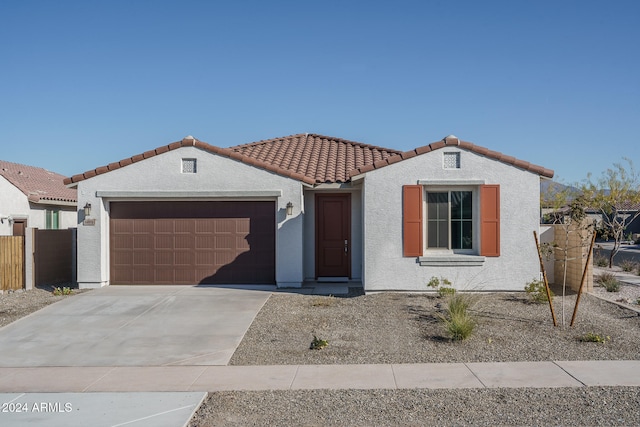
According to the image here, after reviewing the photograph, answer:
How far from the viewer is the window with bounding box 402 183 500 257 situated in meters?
12.6

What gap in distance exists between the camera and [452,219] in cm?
1293

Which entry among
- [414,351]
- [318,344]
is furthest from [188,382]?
[414,351]

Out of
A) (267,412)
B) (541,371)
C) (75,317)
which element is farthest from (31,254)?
(541,371)

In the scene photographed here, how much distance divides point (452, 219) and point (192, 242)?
21.9 ft

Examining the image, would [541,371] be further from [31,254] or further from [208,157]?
[31,254]

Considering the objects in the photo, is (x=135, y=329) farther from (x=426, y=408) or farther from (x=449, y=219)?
(x=449, y=219)

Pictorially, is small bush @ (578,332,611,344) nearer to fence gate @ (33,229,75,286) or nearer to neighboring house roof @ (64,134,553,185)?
neighboring house roof @ (64,134,553,185)

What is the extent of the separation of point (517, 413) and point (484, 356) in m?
2.15

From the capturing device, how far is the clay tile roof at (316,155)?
14805 millimetres

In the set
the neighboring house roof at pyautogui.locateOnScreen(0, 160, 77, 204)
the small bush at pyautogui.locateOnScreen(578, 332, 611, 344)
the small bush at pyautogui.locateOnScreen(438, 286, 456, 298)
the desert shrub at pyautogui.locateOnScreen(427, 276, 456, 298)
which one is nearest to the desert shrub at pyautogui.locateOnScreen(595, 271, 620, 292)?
the desert shrub at pyautogui.locateOnScreen(427, 276, 456, 298)

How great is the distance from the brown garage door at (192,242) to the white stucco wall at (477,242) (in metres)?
2.97

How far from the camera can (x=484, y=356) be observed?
311 inches

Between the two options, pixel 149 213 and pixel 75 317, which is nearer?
pixel 75 317

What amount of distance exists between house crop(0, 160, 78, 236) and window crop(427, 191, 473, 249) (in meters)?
17.0
